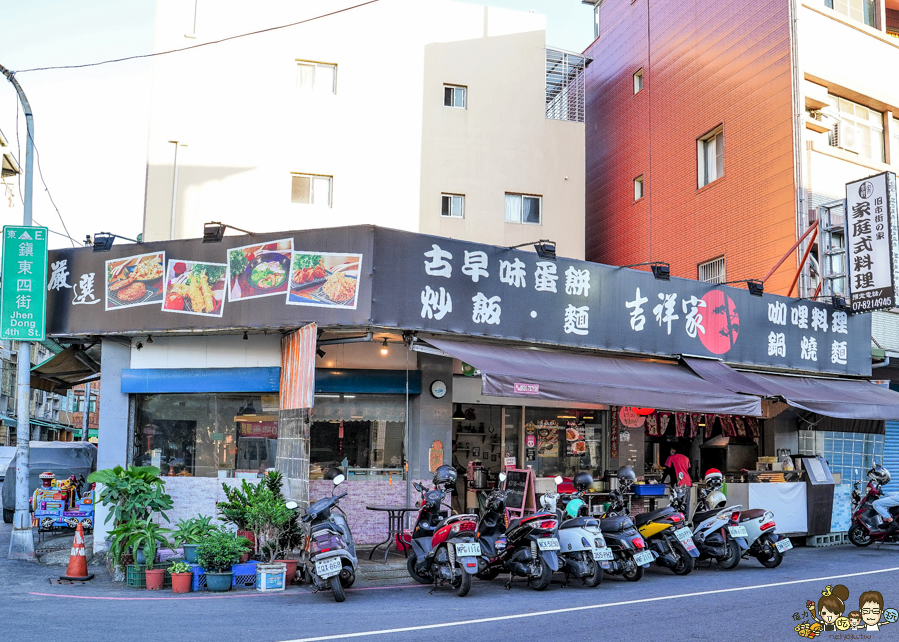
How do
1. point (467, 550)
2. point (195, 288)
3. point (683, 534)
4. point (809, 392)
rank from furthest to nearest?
point (809, 392) < point (195, 288) < point (683, 534) < point (467, 550)

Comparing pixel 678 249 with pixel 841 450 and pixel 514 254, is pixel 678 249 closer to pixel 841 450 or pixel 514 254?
pixel 841 450

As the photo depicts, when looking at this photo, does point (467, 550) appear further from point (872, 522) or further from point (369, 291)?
point (872, 522)

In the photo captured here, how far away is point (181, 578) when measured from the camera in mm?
10273

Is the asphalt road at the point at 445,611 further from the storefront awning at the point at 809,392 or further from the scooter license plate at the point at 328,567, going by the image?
the storefront awning at the point at 809,392

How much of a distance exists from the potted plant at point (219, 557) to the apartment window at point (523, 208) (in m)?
12.5

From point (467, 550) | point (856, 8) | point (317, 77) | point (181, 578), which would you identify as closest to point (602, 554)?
point (467, 550)

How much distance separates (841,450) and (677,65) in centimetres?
1137

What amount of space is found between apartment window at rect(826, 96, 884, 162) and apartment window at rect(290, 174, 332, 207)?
12.4m

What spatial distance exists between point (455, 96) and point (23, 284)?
11503 mm

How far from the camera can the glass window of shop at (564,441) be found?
17031 millimetres

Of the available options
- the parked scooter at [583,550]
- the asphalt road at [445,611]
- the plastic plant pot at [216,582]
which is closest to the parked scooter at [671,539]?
the asphalt road at [445,611]

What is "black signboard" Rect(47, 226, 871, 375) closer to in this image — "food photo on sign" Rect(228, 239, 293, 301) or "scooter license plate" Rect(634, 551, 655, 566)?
"food photo on sign" Rect(228, 239, 293, 301)

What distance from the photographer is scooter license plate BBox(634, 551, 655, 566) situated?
37.0 feet

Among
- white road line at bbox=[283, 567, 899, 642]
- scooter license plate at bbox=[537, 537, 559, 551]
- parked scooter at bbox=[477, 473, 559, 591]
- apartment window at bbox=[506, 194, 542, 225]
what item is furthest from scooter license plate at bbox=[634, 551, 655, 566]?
apartment window at bbox=[506, 194, 542, 225]
